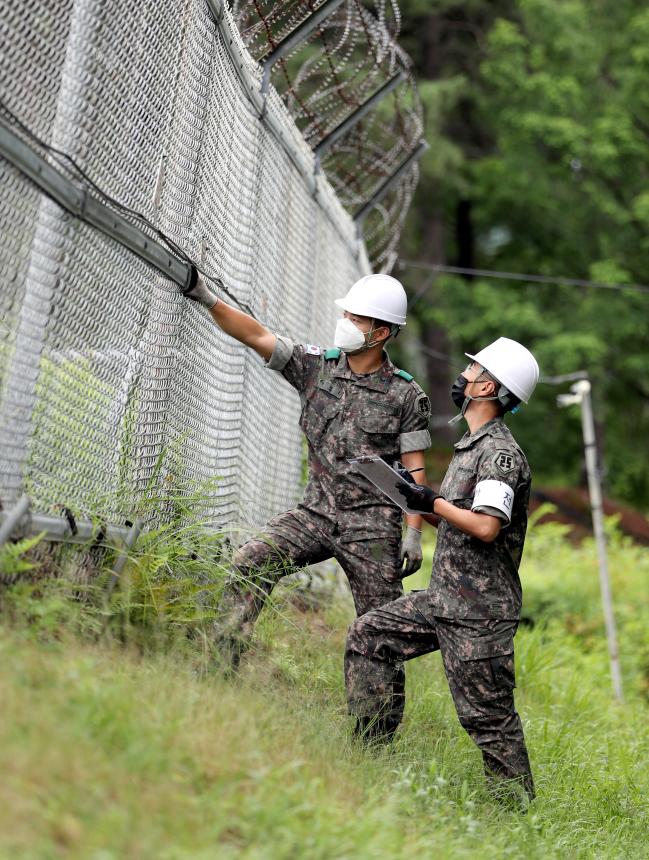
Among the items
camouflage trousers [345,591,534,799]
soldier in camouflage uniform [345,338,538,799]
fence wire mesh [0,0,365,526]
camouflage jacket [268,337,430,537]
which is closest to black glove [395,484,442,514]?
soldier in camouflage uniform [345,338,538,799]

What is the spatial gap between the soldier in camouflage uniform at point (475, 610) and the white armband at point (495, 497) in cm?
1

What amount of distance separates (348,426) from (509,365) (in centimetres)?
82

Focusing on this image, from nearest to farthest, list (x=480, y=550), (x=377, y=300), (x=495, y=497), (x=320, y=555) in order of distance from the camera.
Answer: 1. (x=495, y=497)
2. (x=480, y=550)
3. (x=320, y=555)
4. (x=377, y=300)

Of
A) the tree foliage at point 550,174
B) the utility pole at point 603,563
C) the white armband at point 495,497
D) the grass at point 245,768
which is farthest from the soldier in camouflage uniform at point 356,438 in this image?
the tree foliage at point 550,174

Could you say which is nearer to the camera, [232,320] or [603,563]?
[232,320]

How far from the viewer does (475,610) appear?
485 cm

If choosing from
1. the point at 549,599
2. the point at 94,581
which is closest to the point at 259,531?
the point at 94,581

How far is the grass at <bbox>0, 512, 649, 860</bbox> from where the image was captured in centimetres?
271

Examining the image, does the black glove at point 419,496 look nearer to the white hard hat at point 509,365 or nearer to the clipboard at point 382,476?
the clipboard at point 382,476

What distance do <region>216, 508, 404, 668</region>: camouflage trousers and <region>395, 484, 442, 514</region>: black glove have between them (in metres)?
0.60

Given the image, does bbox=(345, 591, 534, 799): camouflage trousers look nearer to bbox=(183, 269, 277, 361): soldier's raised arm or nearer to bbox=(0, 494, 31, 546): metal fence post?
bbox=(183, 269, 277, 361): soldier's raised arm

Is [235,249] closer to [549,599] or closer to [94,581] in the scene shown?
[94,581]

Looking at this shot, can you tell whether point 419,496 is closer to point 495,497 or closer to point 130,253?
point 495,497

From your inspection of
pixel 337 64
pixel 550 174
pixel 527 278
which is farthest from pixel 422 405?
pixel 550 174
